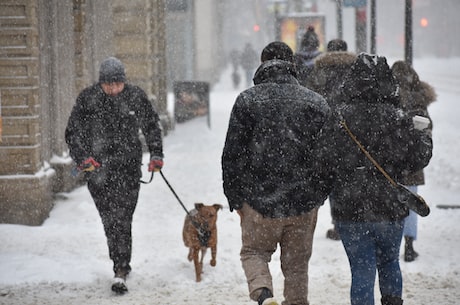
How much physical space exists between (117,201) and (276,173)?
2.46 metres

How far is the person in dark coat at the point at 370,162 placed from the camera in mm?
4887

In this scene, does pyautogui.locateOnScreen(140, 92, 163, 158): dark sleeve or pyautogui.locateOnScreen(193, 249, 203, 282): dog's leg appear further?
pyautogui.locateOnScreen(193, 249, 203, 282): dog's leg

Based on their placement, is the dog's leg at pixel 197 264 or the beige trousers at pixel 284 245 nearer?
the beige trousers at pixel 284 245

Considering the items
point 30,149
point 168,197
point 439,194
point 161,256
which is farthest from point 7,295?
point 439,194

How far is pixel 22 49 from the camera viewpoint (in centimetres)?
906

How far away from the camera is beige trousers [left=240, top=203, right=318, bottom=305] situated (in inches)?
195

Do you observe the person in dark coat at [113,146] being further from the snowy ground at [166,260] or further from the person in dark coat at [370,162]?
the person in dark coat at [370,162]

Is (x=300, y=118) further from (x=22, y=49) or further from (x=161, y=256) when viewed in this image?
(x=22, y=49)

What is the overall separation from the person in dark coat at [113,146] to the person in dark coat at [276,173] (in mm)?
2143

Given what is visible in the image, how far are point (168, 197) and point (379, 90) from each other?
656 cm

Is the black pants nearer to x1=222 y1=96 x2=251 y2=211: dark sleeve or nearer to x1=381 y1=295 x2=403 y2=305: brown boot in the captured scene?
x1=222 y1=96 x2=251 y2=211: dark sleeve

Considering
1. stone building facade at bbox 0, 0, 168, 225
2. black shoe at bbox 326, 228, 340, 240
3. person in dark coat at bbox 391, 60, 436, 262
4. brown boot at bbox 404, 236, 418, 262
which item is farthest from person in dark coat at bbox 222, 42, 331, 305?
stone building facade at bbox 0, 0, 168, 225

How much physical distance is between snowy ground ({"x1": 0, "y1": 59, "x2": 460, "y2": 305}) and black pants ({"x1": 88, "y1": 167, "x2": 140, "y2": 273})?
0.39 meters

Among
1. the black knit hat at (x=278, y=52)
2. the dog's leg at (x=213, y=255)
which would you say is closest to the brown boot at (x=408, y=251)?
the dog's leg at (x=213, y=255)
